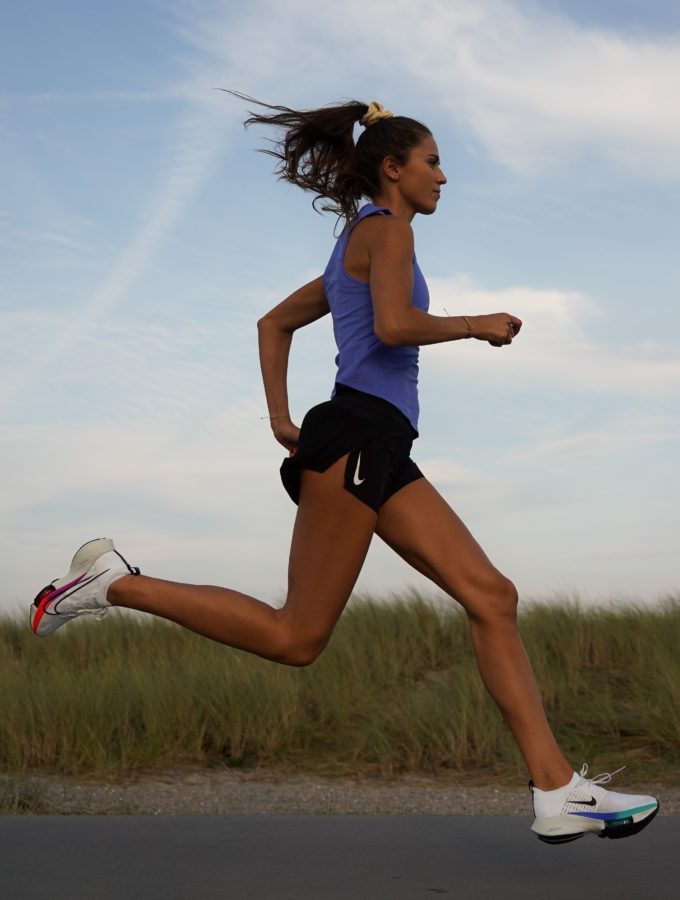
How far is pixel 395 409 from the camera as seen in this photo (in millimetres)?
3324

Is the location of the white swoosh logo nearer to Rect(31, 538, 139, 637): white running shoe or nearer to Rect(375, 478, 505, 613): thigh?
Rect(375, 478, 505, 613): thigh

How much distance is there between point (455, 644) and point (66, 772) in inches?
133

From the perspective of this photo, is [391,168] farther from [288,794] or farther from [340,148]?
[288,794]

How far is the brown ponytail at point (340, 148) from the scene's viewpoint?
11.6ft

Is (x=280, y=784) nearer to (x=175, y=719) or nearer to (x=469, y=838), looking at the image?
(x=175, y=719)

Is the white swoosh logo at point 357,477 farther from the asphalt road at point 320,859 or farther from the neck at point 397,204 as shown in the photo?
the asphalt road at point 320,859

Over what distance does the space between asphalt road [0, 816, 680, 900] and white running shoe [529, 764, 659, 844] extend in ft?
0.63

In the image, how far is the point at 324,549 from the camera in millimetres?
3232

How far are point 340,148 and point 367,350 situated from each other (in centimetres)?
80

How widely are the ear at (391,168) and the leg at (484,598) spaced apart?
898 millimetres

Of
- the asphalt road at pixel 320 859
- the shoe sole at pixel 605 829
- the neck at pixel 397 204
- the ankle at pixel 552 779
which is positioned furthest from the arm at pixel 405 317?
the asphalt road at pixel 320 859

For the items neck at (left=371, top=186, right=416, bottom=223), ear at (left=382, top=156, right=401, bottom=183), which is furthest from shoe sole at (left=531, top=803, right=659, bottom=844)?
ear at (left=382, top=156, right=401, bottom=183)

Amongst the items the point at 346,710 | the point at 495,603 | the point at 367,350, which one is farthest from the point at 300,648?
the point at 346,710

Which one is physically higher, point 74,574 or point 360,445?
point 360,445
